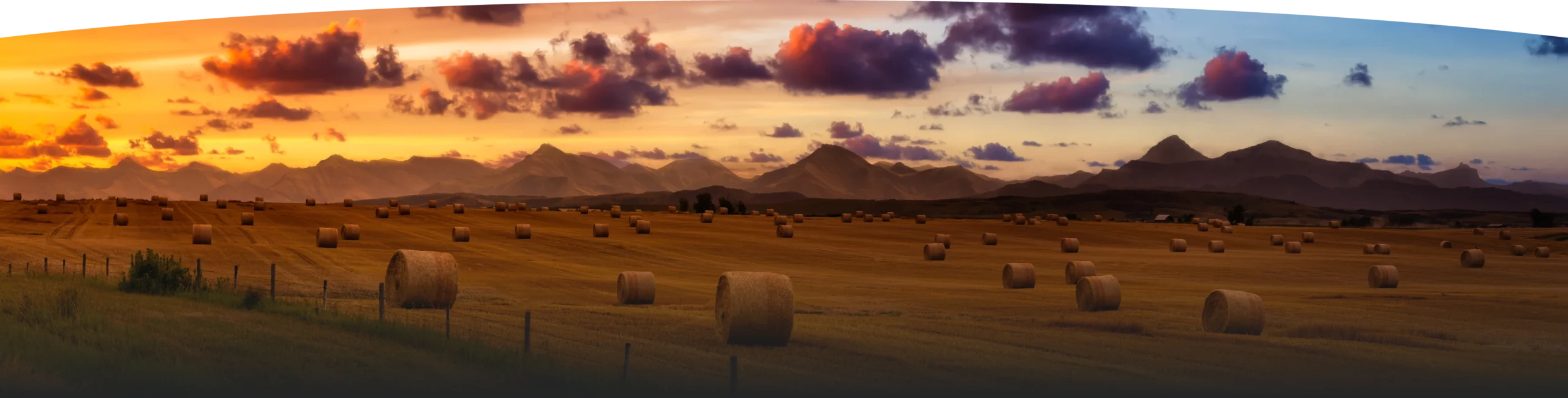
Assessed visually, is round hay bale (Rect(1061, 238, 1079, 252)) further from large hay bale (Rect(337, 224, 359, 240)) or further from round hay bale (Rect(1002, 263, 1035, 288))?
large hay bale (Rect(337, 224, 359, 240))

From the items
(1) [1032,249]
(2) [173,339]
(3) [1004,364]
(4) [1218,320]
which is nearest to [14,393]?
(2) [173,339]

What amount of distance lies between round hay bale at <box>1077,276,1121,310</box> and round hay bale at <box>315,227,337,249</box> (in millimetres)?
24177

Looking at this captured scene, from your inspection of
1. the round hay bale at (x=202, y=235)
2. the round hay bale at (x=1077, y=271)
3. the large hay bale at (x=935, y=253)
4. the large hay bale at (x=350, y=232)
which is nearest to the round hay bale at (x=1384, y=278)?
the round hay bale at (x=1077, y=271)

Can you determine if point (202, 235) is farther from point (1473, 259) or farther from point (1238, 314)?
point (1473, 259)

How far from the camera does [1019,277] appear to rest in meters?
30.5

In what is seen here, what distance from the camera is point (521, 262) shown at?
3703 cm

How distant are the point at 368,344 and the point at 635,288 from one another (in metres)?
9.87

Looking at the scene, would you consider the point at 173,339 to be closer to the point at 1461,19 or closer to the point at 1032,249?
the point at 1461,19

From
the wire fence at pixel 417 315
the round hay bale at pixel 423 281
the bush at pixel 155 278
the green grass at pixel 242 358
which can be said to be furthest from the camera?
the bush at pixel 155 278

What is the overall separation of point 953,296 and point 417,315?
1156 cm

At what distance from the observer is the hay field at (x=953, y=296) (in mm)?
15352

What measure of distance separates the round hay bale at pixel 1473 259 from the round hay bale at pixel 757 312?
31253 millimetres

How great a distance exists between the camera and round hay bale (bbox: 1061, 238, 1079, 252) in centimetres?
4766

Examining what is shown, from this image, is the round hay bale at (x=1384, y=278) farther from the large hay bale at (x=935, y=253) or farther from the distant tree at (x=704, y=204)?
the distant tree at (x=704, y=204)
